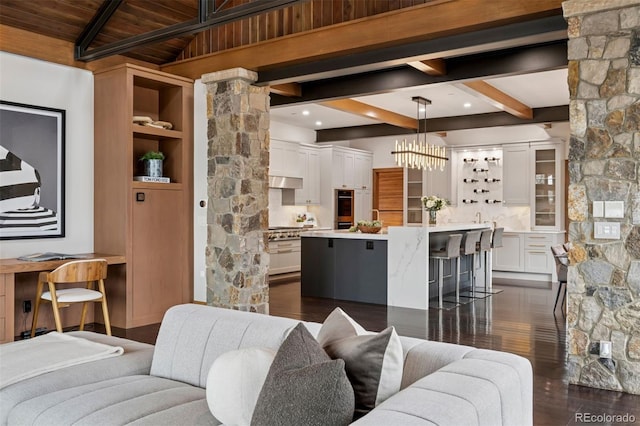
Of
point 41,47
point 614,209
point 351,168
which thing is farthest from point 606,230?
point 351,168

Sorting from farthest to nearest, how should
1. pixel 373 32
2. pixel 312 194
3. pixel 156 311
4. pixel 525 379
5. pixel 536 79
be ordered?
pixel 312 194
pixel 536 79
pixel 156 311
pixel 373 32
pixel 525 379

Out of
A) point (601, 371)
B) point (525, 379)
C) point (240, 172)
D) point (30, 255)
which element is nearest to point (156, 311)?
point (30, 255)

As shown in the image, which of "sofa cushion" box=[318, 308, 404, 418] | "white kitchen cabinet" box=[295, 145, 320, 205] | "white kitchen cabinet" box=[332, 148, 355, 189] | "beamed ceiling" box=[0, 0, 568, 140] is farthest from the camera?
"white kitchen cabinet" box=[332, 148, 355, 189]

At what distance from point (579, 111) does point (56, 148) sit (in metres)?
4.95

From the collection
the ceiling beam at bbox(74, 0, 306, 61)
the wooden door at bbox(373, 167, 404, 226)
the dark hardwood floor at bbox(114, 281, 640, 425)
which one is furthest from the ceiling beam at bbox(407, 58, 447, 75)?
the wooden door at bbox(373, 167, 404, 226)

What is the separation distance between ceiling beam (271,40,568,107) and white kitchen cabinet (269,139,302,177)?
3055 millimetres

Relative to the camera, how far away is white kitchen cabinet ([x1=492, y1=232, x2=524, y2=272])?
9625mm

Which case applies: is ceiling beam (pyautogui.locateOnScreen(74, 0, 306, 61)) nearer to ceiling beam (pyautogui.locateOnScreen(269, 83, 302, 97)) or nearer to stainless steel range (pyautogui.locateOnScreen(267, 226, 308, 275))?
ceiling beam (pyautogui.locateOnScreen(269, 83, 302, 97))

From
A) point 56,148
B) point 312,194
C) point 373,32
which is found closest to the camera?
point 373,32

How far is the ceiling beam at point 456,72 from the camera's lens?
16.7 ft

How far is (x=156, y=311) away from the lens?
19.3ft

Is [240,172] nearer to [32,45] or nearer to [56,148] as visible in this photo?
[56,148]

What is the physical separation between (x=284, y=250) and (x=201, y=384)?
740 centimetres

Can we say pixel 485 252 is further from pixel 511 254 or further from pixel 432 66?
pixel 432 66
